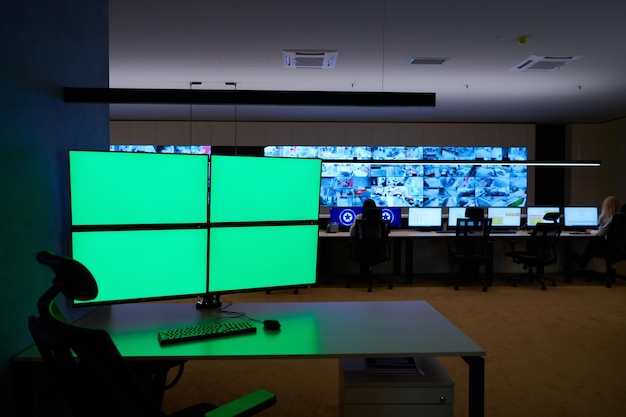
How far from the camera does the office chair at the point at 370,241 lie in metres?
6.72

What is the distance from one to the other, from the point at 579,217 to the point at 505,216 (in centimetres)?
130

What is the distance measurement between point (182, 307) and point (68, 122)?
3.67 ft

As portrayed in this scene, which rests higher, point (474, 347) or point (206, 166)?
point (206, 166)

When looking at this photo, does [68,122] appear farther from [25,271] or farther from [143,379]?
[143,379]

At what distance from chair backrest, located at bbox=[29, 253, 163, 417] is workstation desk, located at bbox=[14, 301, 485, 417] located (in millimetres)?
615

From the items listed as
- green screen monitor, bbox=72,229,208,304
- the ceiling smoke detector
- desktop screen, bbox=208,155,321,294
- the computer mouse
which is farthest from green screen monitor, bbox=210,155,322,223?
the ceiling smoke detector

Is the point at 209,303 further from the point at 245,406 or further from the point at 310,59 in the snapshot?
the point at 310,59

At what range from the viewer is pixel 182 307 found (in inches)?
Result: 105

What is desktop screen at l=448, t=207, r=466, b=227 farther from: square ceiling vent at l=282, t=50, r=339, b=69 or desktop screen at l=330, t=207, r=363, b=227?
square ceiling vent at l=282, t=50, r=339, b=69

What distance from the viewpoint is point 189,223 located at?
2404 millimetres

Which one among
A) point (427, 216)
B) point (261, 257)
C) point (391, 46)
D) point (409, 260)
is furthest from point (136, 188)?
point (427, 216)

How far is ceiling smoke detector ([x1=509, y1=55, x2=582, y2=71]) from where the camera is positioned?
5691 mm

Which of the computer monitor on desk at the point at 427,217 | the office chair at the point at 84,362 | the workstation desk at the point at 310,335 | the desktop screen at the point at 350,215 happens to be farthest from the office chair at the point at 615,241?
the office chair at the point at 84,362

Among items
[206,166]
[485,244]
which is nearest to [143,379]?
[206,166]
